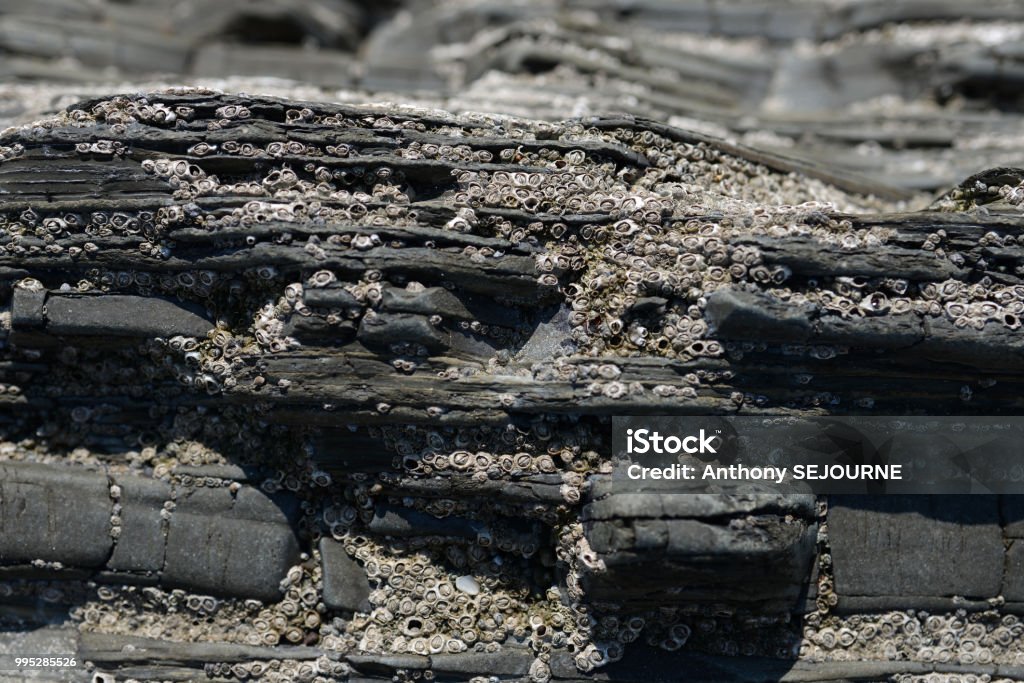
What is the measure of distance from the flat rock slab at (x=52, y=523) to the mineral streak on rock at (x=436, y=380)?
0.08 feet

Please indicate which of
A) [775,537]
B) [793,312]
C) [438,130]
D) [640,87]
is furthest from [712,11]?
[775,537]

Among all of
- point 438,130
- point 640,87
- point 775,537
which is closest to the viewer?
point 775,537

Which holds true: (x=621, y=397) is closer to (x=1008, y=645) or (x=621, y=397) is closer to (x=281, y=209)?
(x=281, y=209)

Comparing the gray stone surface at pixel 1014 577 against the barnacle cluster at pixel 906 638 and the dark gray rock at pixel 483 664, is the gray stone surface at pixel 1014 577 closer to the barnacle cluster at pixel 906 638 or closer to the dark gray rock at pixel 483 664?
the barnacle cluster at pixel 906 638

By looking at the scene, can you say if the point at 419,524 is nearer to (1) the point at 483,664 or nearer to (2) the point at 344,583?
(2) the point at 344,583

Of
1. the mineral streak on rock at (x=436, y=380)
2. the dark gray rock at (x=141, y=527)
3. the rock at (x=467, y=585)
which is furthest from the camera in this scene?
the dark gray rock at (x=141, y=527)

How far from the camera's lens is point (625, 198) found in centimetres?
688

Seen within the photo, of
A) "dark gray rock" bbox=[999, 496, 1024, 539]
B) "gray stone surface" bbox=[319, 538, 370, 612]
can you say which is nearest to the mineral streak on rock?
"gray stone surface" bbox=[319, 538, 370, 612]

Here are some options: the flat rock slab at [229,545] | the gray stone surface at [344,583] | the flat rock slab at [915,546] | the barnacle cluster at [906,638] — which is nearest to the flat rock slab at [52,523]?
the flat rock slab at [229,545]

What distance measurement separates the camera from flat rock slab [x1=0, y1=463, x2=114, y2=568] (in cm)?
714

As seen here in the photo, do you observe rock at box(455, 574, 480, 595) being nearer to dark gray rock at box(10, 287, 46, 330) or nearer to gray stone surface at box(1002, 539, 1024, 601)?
dark gray rock at box(10, 287, 46, 330)

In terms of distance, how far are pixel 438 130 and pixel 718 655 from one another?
4.98 meters

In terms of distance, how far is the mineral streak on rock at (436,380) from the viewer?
252 inches

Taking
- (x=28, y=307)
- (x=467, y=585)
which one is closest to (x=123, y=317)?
(x=28, y=307)
